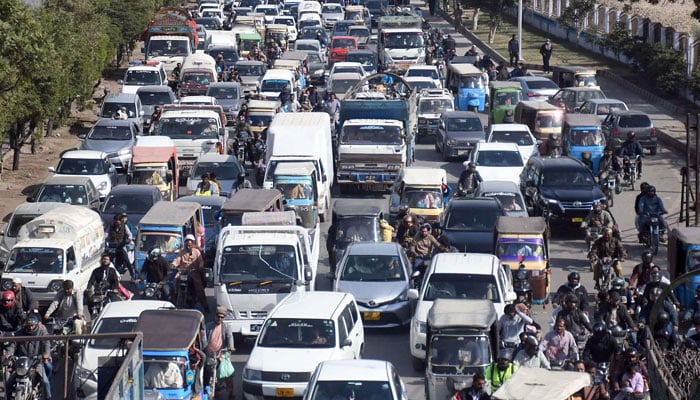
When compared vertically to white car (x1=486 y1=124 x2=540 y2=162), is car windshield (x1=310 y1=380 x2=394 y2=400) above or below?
above

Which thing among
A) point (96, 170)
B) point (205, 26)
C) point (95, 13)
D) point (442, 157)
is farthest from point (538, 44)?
point (96, 170)

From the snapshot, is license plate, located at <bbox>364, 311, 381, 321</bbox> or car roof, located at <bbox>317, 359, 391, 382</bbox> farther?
license plate, located at <bbox>364, 311, 381, 321</bbox>

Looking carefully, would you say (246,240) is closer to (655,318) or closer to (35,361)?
(35,361)

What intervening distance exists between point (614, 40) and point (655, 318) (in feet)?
143

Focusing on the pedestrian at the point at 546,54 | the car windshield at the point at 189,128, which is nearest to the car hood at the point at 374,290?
the car windshield at the point at 189,128

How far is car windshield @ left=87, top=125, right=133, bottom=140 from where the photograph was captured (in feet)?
125

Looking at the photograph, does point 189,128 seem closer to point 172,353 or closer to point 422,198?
point 422,198

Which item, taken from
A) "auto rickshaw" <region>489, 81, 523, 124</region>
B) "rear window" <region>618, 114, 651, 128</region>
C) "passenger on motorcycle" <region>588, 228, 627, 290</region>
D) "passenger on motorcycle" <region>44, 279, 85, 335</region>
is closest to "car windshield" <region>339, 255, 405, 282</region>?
"passenger on motorcycle" <region>588, 228, 627, 290</region>

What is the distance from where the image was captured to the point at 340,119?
3775 centimetres

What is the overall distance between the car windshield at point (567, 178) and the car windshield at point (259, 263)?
9.94m

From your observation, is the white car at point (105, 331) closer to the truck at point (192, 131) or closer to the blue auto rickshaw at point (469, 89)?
the truck at point (192, 131)

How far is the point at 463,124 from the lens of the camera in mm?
41000

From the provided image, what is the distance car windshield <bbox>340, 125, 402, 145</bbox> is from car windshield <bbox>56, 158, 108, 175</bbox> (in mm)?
6070

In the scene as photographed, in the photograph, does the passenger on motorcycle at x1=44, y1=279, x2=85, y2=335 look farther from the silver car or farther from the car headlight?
the silver car
